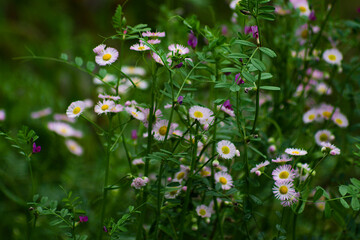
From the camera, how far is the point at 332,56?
949 mm

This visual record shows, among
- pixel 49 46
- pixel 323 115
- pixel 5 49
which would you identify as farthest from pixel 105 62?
pixel 5 49

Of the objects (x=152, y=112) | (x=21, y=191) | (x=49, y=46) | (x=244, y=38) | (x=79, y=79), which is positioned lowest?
(x=21, y=191)

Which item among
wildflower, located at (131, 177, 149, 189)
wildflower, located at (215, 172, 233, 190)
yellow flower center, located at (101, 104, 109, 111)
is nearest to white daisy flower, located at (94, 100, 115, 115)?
yellow flower center, located at (101, 104, 109, 111)

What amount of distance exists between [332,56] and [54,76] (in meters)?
1.34

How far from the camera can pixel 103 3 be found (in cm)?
237

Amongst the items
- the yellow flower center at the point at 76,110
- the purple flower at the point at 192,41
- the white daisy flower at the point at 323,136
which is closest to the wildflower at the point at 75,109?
the yellow flower center at the point at 76,110

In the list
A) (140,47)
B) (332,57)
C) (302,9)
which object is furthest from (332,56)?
(140,47)

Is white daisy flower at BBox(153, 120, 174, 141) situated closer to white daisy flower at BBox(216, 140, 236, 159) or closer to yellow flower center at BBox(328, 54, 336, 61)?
white daisy flower at BBox(216, 140, 236, 159)

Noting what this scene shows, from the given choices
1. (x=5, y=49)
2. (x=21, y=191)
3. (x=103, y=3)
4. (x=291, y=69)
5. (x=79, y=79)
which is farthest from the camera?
(x=103, y=3)

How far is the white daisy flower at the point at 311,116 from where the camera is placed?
0.91 meters

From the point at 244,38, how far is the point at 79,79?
1.39 meters

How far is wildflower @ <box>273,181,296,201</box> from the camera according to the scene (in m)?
0.60

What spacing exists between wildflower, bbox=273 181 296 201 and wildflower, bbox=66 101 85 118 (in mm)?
321

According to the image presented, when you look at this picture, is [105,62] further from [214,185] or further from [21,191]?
[21,191]
